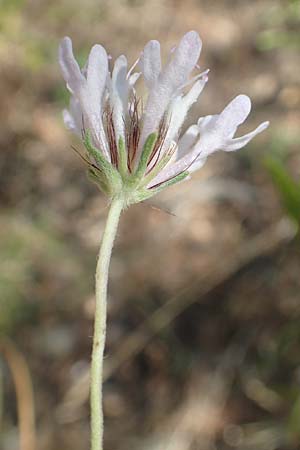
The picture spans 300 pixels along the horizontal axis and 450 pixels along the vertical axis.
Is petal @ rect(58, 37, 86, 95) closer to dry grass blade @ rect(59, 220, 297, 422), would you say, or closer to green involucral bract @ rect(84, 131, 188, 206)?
green involucral bract @ rect(84, 131, 188, 206)

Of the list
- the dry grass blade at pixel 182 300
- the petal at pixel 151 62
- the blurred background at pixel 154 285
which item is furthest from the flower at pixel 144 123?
the dry grass blade at pixel 182 300

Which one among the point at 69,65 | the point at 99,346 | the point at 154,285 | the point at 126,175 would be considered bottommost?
the point at 99,346

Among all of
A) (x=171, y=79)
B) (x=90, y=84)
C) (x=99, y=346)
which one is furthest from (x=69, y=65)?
(x=99, y=346)

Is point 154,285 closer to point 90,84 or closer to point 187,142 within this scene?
point 187,142

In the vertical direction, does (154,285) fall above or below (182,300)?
above

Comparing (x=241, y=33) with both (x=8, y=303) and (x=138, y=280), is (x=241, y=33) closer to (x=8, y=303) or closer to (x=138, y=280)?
(x=138, y=280)

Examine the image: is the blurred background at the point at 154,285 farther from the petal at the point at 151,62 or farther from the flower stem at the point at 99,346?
the flower stem at the point at 99,346
